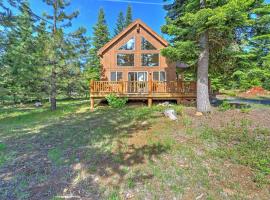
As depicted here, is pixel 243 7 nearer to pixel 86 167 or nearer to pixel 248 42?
pixel 248 42

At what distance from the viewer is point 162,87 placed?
1351 centimetres

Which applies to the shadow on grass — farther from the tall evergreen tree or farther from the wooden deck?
the tall evergreen tree

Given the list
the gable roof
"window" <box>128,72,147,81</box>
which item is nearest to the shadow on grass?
"window" <box>128,72,147,81</box>

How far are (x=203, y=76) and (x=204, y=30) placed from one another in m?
2.26

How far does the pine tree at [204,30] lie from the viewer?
7793 mm

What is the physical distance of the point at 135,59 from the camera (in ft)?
55.2

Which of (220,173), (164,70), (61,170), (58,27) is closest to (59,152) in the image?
(61,170)

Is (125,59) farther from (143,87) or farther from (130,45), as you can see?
(143,87)

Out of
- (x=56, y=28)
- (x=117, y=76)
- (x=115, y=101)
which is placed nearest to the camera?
(x=115, y=101)

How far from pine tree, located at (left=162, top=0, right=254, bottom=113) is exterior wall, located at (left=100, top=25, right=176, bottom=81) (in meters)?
4.95

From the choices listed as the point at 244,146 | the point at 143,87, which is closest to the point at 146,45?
the point at 143,87

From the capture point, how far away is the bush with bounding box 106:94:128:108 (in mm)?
13211

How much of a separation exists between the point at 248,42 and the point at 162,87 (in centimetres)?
546

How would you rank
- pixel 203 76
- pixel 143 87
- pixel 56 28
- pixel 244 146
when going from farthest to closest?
pixel 56 28
pixel 143 87
pixel 203 76
pixel 244 146
